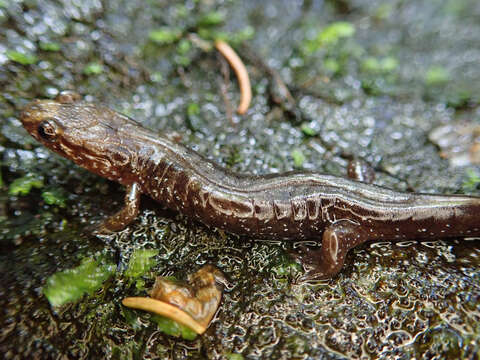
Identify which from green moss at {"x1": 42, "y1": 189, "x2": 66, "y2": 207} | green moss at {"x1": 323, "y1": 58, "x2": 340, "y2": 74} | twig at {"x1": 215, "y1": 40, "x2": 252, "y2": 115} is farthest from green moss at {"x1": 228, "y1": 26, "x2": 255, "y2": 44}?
green moss at {"x1": 42, "y1": 189, "x2": 66, "y2": 207}

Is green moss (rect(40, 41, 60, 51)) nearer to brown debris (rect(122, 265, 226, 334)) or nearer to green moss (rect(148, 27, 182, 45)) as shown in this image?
green moss (rect(148, 27, 182, 45))

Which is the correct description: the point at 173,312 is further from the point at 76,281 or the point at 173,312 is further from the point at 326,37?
the point at 326,37

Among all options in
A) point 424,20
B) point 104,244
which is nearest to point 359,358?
point 104,244

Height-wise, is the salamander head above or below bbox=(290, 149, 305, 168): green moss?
above

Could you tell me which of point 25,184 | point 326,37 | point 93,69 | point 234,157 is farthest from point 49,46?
point 326,37

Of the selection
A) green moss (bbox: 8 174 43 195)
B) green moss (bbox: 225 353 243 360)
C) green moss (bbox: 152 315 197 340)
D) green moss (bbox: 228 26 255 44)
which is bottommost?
green moss (bbox: 225 353 243 360)

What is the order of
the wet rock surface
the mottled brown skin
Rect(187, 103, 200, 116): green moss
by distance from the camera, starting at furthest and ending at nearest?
Rect(187, 103, 200, 116): green moss, the mottled brown skin, the wet rock surface
